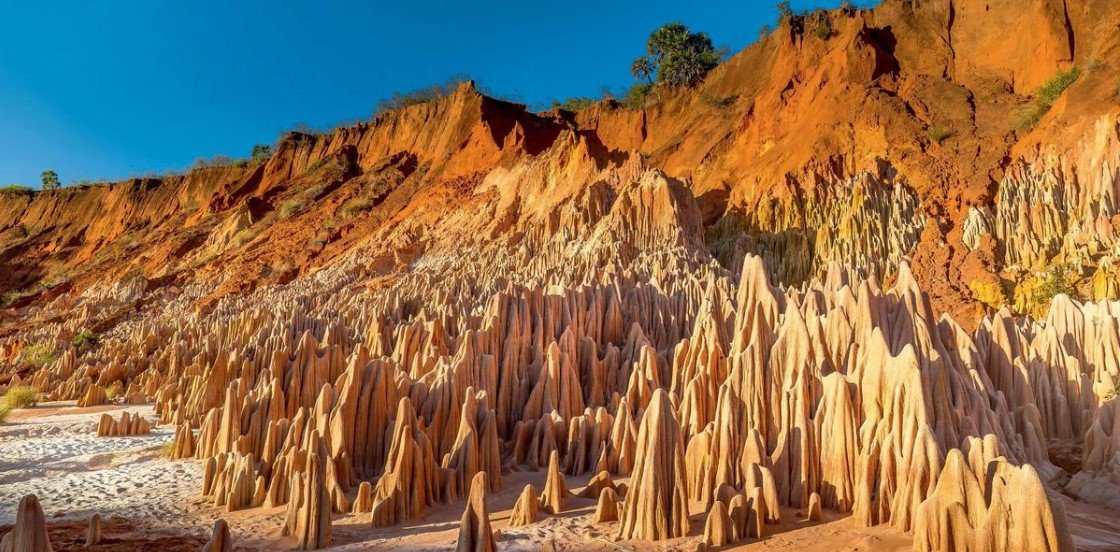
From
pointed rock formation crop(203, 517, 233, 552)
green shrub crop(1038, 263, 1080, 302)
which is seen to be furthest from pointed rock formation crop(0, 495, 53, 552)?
green shrub crop(1038, 263, 1080, 302)

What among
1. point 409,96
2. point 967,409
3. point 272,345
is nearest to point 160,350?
point 272,345

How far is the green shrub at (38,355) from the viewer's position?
88.2 feet

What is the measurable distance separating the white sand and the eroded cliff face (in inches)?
31.9

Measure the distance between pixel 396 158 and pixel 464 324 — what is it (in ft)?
99.6

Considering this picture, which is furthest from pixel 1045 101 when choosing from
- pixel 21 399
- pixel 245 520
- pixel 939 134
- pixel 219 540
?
pixel 21 399

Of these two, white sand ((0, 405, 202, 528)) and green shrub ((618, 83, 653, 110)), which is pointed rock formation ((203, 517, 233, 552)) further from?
green shrub ((618, 83, 653, 110))

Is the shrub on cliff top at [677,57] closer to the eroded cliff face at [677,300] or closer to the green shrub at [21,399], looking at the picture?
the eroded cliff face at [677,300]

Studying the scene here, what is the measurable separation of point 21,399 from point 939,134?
33792mm

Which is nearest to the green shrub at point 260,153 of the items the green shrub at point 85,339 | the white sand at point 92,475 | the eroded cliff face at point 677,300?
the eroded cliff face at point 677,300

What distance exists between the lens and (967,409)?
7.89 m

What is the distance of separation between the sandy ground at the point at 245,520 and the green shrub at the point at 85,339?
17.9 m

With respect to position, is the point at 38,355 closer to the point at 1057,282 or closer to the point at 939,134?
the point at 1057,282

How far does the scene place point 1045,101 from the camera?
75.7 feet

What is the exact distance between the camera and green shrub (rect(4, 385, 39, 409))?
19.5 metres
